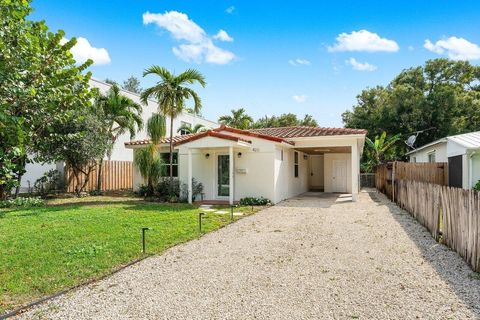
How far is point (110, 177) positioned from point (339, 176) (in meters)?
15.8

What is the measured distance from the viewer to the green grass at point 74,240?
543 cm

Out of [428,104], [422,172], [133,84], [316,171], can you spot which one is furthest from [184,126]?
[133,84]

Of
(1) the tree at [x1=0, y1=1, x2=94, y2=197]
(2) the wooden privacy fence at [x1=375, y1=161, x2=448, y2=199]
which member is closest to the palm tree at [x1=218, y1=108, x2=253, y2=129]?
(2) the wooden privacy fence at [x1=375, y1=161, x2=448, y2=199]

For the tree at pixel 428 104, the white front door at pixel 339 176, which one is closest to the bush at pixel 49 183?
the white front door at pixel 339 176

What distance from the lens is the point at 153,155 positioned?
53.4ft

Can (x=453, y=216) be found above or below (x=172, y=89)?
below

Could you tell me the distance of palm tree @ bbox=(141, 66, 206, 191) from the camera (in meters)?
15.0

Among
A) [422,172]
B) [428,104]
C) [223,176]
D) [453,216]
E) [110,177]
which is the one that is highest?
[428,104]

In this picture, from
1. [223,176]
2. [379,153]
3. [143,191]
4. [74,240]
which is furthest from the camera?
[379,153]

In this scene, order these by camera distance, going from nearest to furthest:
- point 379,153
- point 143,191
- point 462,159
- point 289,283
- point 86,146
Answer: point 289,283 < point 462,159 < point 86,146 < point 143,191 < point 379,153

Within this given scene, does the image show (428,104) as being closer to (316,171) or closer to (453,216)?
(316,171)

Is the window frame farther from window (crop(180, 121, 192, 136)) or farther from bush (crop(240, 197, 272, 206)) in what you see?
window (crop(180, 121, 192, 136))

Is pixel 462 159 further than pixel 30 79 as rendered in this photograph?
Yes

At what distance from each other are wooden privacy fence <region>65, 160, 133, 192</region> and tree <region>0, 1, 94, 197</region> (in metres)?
17.9
